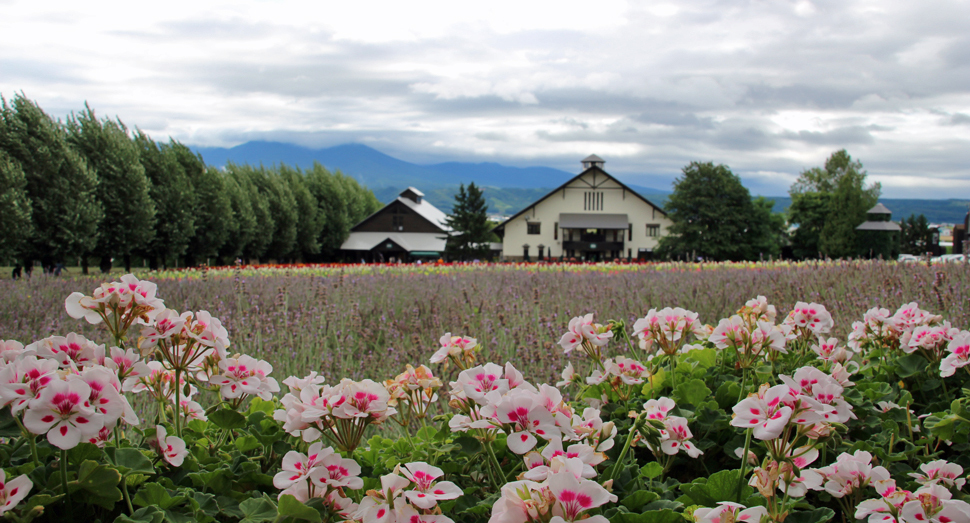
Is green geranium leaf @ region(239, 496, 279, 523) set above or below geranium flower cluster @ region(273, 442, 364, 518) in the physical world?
below

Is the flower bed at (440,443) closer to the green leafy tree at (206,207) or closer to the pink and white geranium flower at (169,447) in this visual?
the pink and white geranium flower at (169,447)

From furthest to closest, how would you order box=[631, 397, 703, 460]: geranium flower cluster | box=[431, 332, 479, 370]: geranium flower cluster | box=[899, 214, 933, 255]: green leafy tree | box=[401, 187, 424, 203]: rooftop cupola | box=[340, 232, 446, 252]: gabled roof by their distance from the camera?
box=[899, 214, 933, 255]: green leafy tree, box=[401, 187, 424, 203]: rooftop cupola, box=[340, 232, 446, 252]: gabled roof, box=[431, 332, 479, 370]: geranium flower cluster, box=[631, 397, 703, 460]: geranium flower cluster

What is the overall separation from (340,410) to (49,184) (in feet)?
85.1

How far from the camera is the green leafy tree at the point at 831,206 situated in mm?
45344

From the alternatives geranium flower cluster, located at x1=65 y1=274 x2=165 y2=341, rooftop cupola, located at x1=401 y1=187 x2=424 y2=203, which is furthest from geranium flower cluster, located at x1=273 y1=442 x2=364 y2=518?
rooftop cupola, located at x1=401 y1=187 x2=424 y2=203

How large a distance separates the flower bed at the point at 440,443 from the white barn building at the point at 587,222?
48131 mm

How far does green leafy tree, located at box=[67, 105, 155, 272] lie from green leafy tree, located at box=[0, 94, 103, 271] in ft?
6.21

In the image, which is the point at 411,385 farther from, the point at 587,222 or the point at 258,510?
the point at 587,222

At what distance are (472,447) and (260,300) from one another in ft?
22.0

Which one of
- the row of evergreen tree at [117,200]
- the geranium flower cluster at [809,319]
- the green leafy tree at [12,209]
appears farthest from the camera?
the row of evergreen tree at [117,200]

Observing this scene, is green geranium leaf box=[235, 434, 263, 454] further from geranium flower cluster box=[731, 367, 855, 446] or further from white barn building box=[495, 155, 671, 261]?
white barn building box=[495, 155, 671, 261]

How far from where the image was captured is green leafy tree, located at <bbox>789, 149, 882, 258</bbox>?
149ft

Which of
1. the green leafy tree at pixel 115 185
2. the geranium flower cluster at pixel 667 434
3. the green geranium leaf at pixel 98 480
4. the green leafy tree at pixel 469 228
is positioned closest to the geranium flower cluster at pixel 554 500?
the geranium flower cluster at pixel 667 434

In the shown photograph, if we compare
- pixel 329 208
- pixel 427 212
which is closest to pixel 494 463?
pixel 329 208
